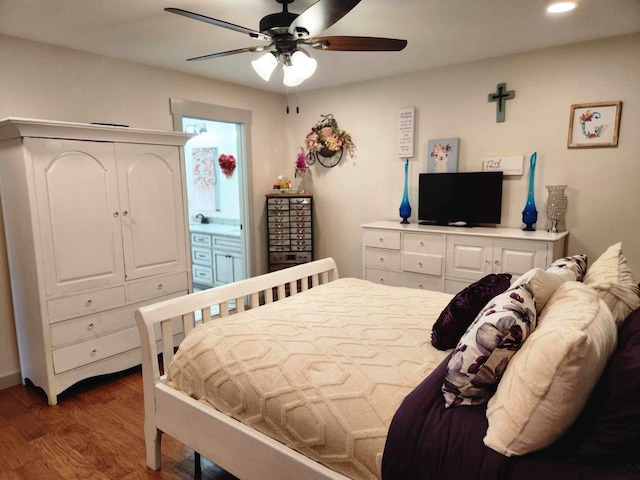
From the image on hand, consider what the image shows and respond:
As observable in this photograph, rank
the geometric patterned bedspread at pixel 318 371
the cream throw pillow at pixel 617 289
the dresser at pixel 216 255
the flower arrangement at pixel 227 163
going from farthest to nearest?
the flower arrangement at pixel 227 163
the dresser at pixel 216 255
the cream throw pillow at pixel 617 289
the geometric patterned bedspread at pixel 318 371

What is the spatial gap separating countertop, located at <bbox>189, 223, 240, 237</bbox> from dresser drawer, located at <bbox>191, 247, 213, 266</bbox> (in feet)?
0.77

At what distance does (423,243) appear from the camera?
351cm

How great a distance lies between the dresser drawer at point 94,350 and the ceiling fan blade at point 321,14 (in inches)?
92.8

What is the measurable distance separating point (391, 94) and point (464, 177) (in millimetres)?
1126

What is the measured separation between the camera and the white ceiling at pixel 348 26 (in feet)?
7.61

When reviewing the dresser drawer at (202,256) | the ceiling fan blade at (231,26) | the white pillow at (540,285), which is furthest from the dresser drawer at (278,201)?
the white pillow at (540,285)

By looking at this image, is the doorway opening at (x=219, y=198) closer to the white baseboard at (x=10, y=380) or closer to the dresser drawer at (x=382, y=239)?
the dresser drawer at (x=382, y=239)

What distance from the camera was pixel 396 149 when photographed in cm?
406

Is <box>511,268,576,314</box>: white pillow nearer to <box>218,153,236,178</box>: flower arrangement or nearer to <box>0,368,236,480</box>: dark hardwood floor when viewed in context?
<box>0,368,236,480</box>: dark hardwood floor

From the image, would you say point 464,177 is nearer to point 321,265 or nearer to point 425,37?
point 425,37

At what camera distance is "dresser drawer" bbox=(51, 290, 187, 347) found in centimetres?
269

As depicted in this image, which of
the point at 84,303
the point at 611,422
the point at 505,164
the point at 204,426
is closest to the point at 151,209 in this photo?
the point at 84,303

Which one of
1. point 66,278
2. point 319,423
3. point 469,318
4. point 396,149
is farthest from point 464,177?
point 66,278

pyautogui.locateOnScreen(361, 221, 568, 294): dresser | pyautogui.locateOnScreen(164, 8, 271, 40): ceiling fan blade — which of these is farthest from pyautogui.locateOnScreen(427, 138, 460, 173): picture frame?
pyautogui.locateOnScreen(164, 8, 271, 40): ceiling fan blade
